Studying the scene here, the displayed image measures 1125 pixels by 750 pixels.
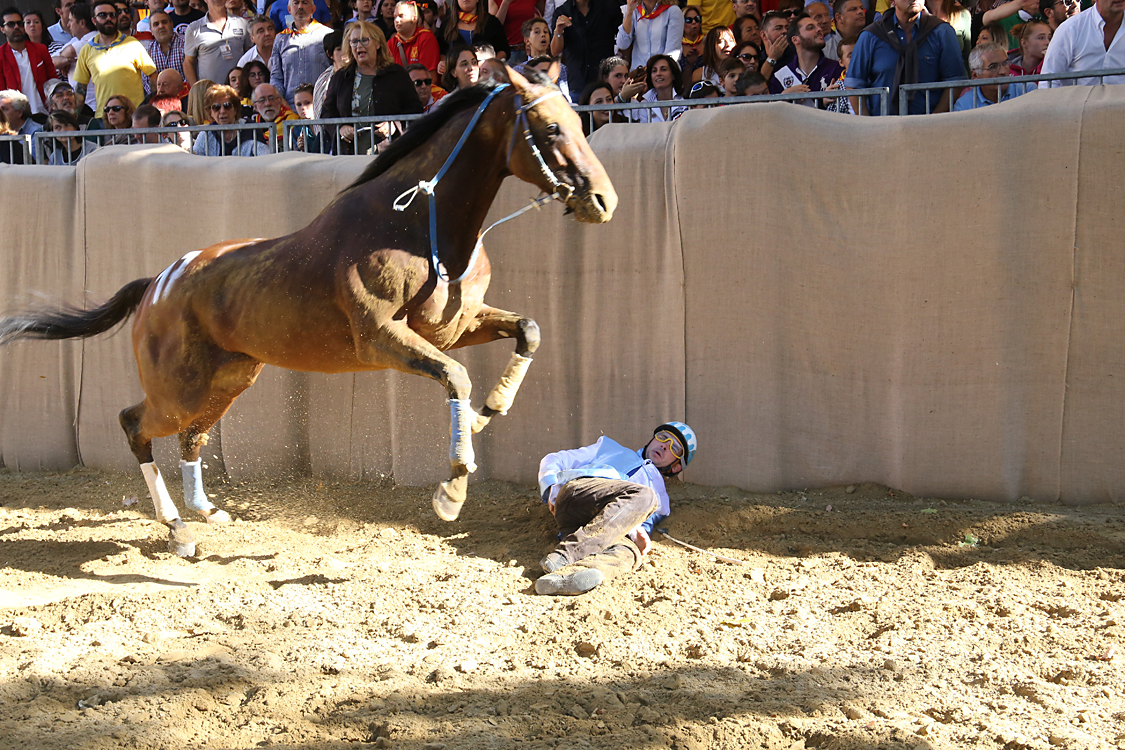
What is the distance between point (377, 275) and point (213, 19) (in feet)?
20.9

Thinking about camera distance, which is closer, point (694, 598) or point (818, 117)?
point (694, 598)

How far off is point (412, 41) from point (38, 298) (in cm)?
358

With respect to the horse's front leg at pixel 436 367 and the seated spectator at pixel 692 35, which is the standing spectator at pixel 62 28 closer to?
the seated spectator at pixel 692 35

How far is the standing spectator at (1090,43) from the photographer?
5676mm

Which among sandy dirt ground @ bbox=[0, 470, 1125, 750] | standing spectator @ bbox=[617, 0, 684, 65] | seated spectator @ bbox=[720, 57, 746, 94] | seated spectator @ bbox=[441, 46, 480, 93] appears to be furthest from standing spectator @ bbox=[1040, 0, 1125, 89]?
seated spectator @ bbox=[441, 46, 480, 93]

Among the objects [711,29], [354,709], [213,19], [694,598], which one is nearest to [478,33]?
[711,29]

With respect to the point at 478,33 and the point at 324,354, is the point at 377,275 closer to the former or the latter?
the point at 324,354

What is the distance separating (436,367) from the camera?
14.0 ft

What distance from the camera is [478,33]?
8367 mm

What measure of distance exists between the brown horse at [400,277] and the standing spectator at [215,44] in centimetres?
475

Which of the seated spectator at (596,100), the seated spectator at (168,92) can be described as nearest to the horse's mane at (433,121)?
the seated spectator at (596,100)

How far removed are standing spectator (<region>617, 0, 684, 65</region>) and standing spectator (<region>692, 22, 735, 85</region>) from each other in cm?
23

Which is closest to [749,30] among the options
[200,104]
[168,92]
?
[200,104]

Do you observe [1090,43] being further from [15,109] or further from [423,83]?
[15,109]
